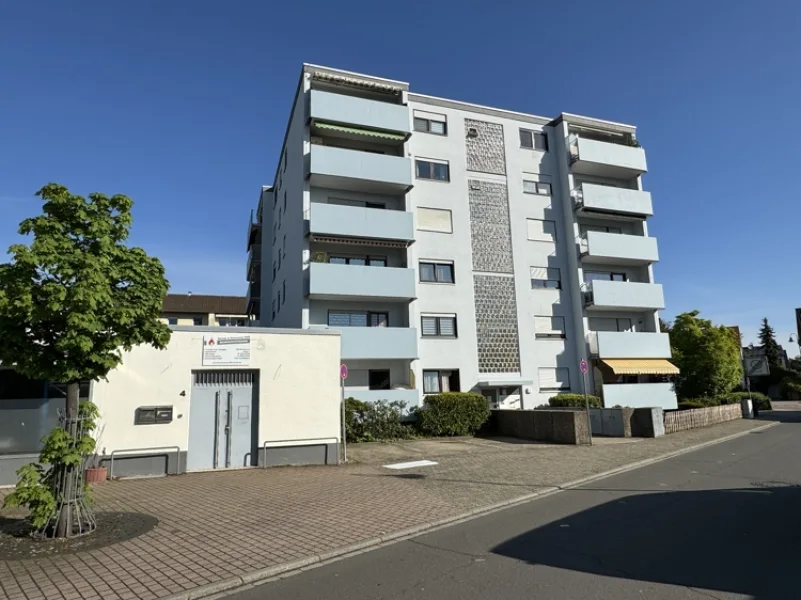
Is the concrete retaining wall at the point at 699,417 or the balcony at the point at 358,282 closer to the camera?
the concrete retaining wall at the point at 699,417

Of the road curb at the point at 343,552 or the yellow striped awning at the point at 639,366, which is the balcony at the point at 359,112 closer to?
the yellow striped awning at the point at 639,366

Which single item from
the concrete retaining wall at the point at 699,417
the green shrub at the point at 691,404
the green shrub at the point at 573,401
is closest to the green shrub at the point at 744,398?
the concrete retaining wall at the point at 699,417

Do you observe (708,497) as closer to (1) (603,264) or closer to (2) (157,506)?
(2) (157,506)

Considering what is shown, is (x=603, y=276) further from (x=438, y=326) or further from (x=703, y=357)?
(x=438, y=326)

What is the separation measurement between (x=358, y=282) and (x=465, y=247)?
711 cm

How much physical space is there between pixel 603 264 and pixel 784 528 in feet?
87.7

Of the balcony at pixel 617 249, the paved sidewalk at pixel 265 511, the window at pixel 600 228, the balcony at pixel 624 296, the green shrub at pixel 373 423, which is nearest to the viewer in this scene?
the paved sidewalk at pixel 265 511

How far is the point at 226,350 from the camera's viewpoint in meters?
13.9

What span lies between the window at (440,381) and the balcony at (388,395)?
232 centimetres

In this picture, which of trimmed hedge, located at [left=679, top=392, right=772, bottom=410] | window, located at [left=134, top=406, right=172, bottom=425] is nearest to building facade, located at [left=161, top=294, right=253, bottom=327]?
trimmed hedge, located at [left=679, top=392, right=772, bottom=410]

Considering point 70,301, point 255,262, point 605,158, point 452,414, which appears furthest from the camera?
point 255,262

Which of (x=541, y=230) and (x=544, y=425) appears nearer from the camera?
(x=544, y=425)

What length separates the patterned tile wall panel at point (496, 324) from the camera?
27984 millimetres

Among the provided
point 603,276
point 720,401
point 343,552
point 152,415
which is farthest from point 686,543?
point 720,401
